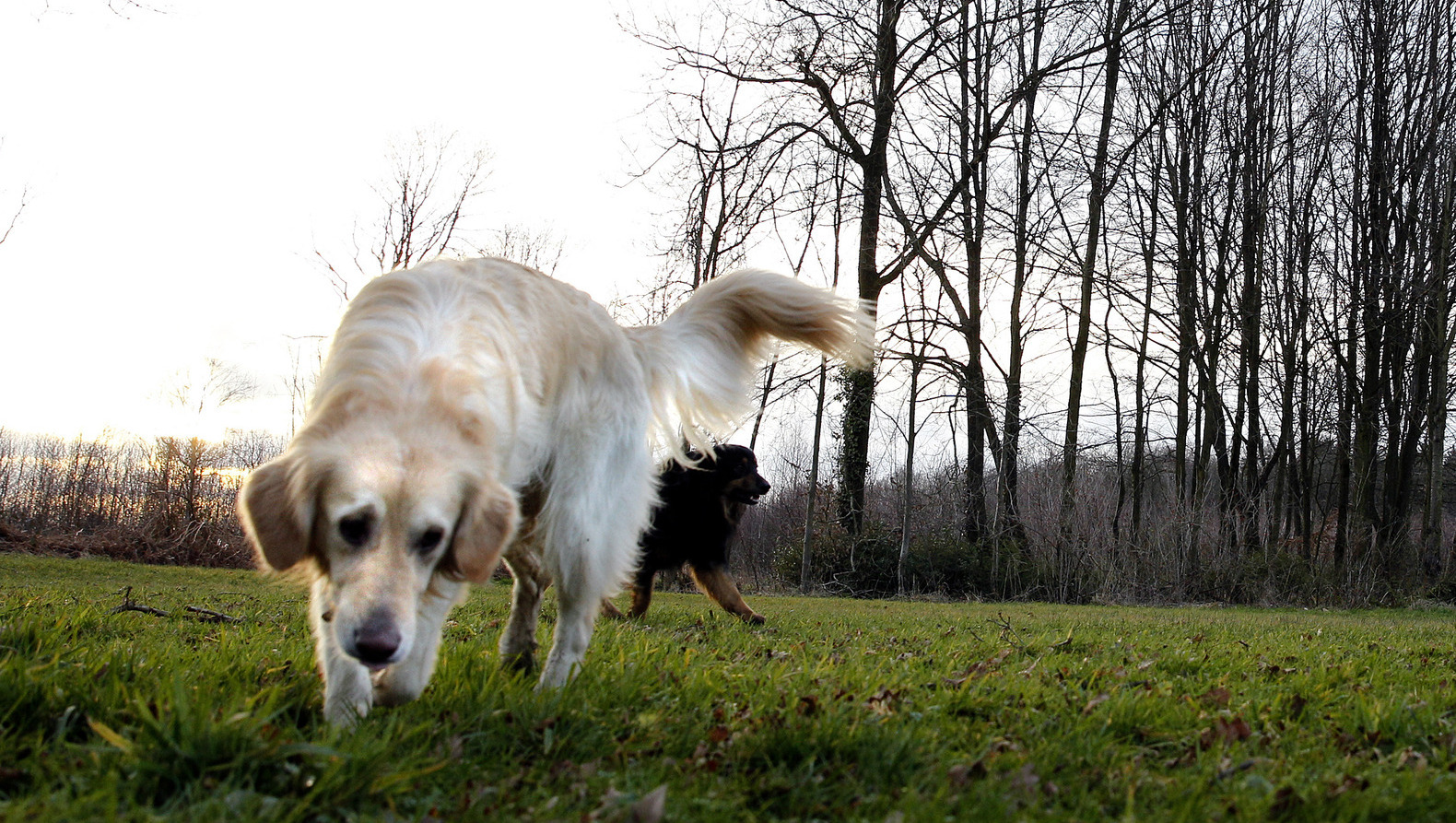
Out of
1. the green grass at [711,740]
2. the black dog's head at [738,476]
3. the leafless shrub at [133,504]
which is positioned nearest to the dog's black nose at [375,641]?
the green grass at [711,740]

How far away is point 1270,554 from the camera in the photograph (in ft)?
52.5

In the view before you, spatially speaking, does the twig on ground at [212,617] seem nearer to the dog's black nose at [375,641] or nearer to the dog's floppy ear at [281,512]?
the dog's floppy ear at [281,512]

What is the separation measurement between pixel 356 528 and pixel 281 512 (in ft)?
0.79

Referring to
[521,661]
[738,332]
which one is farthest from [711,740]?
[738,332]

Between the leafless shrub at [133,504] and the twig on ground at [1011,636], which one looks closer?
the twig on ground at [1011,636]

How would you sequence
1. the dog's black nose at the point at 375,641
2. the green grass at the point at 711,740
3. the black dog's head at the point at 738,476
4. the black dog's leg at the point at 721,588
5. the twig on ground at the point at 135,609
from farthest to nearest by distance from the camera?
the black dog's head at the point at 738,476, the black dog's leg at the point at 721,588, the twig on ground at the point at 135,609, the dog's black nose at the point at 375,641, the green grass at the point at 711,740

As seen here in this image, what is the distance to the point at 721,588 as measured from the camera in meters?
8.27

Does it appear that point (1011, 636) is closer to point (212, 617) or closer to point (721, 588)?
point (721, 588)

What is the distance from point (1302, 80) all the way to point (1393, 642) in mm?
16162

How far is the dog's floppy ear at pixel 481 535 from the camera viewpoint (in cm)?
278

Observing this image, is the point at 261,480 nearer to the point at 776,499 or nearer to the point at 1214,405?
the point at 776,499

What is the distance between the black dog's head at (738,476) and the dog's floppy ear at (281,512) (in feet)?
19.4

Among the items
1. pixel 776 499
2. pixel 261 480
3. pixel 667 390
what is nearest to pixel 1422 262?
pixel 776 499

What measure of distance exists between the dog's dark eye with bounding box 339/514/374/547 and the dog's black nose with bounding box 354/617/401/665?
0.21 meters
